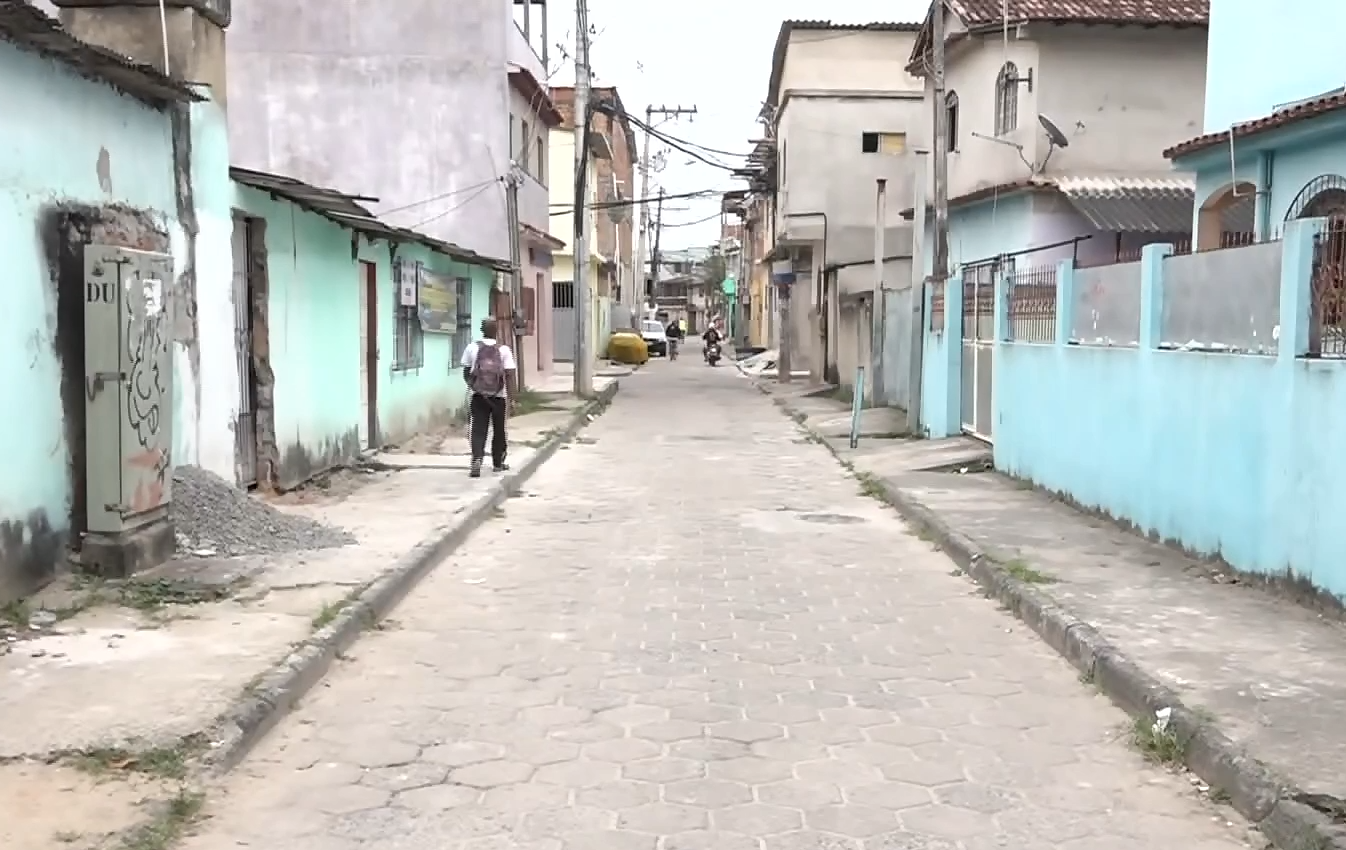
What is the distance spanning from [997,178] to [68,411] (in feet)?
58.4

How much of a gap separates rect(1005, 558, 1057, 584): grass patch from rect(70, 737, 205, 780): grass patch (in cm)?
540

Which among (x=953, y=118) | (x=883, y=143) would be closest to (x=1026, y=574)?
(x=953, y=118)

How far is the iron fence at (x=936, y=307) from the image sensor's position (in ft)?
61.0

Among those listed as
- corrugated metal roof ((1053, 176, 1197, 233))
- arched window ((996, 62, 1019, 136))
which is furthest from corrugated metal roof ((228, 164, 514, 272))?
arched window ((996, 62, 1019, 136))

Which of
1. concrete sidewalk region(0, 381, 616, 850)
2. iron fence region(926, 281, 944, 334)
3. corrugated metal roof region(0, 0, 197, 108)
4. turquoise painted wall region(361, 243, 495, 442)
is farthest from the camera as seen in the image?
iron fence region(926, 281, 944, 334)

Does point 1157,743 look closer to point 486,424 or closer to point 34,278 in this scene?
point 34,278

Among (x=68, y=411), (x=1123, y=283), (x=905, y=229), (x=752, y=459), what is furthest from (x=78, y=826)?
(x=905, y=229)

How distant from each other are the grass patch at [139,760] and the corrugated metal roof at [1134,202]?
17.1 metres

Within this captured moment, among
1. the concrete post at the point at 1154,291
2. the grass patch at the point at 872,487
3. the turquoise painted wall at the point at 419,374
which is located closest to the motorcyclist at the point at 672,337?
the turquoise painted wall at the point at 419,374

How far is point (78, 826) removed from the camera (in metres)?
4.20

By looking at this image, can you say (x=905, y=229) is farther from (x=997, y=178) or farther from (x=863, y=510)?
(x=863, y=510)

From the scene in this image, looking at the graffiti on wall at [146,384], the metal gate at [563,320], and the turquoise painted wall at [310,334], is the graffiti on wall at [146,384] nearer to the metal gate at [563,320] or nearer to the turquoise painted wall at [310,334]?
the turquoise painted wall at [310,334]

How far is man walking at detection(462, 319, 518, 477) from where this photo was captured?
13.6 meters

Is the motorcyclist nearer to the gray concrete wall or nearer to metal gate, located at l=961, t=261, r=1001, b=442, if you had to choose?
the gray concrete wall
